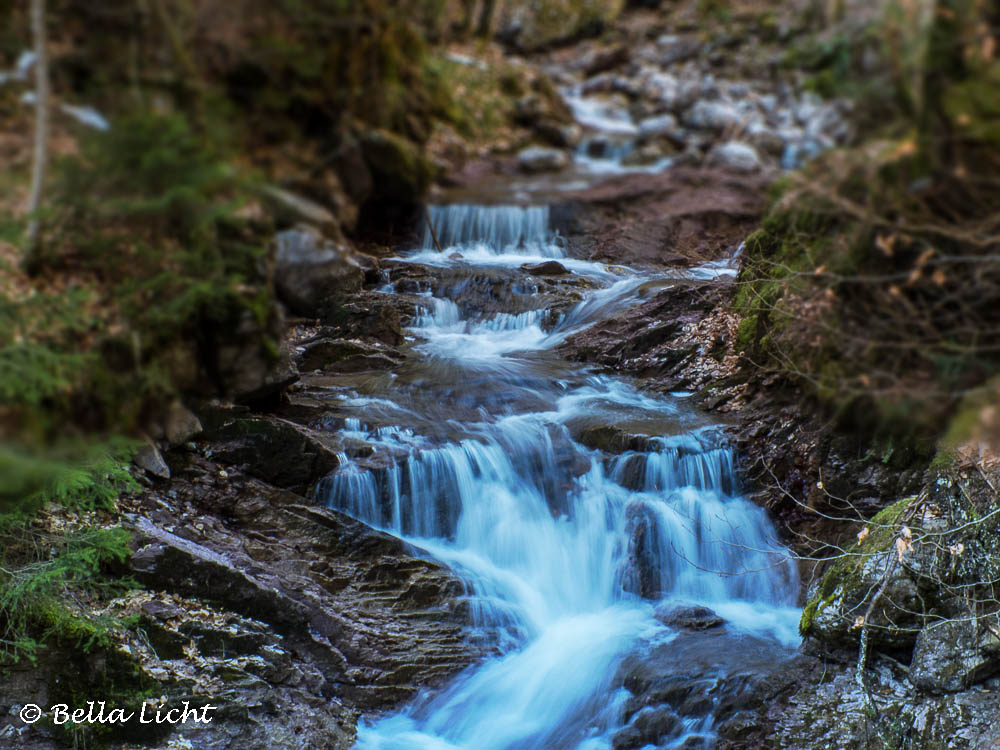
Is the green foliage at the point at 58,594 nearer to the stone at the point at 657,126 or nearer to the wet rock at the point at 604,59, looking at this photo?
the stone at the point at 657,126

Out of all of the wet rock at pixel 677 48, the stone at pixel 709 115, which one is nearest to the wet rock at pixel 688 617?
the stone at pixel 709 115

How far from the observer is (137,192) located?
2391mm

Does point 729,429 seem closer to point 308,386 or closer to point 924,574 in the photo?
point 924,574

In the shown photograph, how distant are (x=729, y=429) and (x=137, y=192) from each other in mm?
5951

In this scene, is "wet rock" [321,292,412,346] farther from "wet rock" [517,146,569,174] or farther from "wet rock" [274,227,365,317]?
"wet rock" [274,227,365,317]

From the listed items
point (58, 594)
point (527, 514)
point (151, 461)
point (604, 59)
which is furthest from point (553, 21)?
point (58, 594)

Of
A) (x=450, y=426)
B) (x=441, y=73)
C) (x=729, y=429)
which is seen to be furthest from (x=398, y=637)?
(x=441, y=73)

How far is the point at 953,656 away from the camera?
5.24 meters

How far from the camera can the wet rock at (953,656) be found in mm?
5133

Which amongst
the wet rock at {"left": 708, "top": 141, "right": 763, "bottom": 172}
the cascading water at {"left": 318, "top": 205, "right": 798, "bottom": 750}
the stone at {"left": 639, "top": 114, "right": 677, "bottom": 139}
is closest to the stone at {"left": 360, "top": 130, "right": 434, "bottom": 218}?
the cascading water at {"left": 318, "top": 205, "right": 798, "bottom": 750}

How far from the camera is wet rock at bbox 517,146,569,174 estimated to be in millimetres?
10414

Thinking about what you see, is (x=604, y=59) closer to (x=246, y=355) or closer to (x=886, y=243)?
(x=886, y=243)

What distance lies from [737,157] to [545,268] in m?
3.10

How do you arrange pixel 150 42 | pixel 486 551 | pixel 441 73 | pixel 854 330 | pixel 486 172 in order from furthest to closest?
pixel 486 172
pixel 486 551
pixel 441 73
pixel 854 330
pixel 150 42
